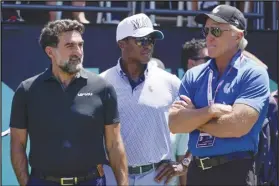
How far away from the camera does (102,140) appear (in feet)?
17.4

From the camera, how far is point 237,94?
494 cm

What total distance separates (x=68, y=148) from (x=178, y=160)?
1.58 m

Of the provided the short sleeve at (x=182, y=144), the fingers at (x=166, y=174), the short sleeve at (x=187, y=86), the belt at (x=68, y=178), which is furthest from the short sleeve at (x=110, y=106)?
the short sleeve at (x=182, y=144)

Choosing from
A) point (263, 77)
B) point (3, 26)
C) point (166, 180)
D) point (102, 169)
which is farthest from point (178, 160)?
point (3, 26)

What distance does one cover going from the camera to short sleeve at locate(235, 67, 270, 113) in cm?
489

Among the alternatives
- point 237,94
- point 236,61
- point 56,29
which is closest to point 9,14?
point 56,29

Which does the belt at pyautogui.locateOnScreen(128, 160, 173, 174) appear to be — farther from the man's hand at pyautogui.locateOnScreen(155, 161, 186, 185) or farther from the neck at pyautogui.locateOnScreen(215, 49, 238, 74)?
the neck at pyautogui.locateOnScreen(215, 49, 238, 74)

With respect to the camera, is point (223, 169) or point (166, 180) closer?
point (223, 169)

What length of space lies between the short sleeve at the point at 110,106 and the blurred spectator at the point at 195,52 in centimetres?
182

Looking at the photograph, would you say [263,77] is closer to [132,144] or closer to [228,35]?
[228,35]

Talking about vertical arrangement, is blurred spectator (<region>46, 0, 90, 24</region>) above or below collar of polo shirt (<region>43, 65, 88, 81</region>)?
above

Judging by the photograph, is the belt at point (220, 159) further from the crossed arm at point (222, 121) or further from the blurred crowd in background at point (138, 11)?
the blurred crowd in background at point (138, 11)

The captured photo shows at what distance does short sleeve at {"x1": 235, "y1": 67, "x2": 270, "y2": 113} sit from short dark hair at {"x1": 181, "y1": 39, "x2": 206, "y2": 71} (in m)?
→ 2.03

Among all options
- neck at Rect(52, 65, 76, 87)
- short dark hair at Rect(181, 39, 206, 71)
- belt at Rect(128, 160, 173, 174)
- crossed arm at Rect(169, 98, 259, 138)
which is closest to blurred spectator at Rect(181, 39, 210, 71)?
short dark hair at Rect(181, 39, 206, 71)
